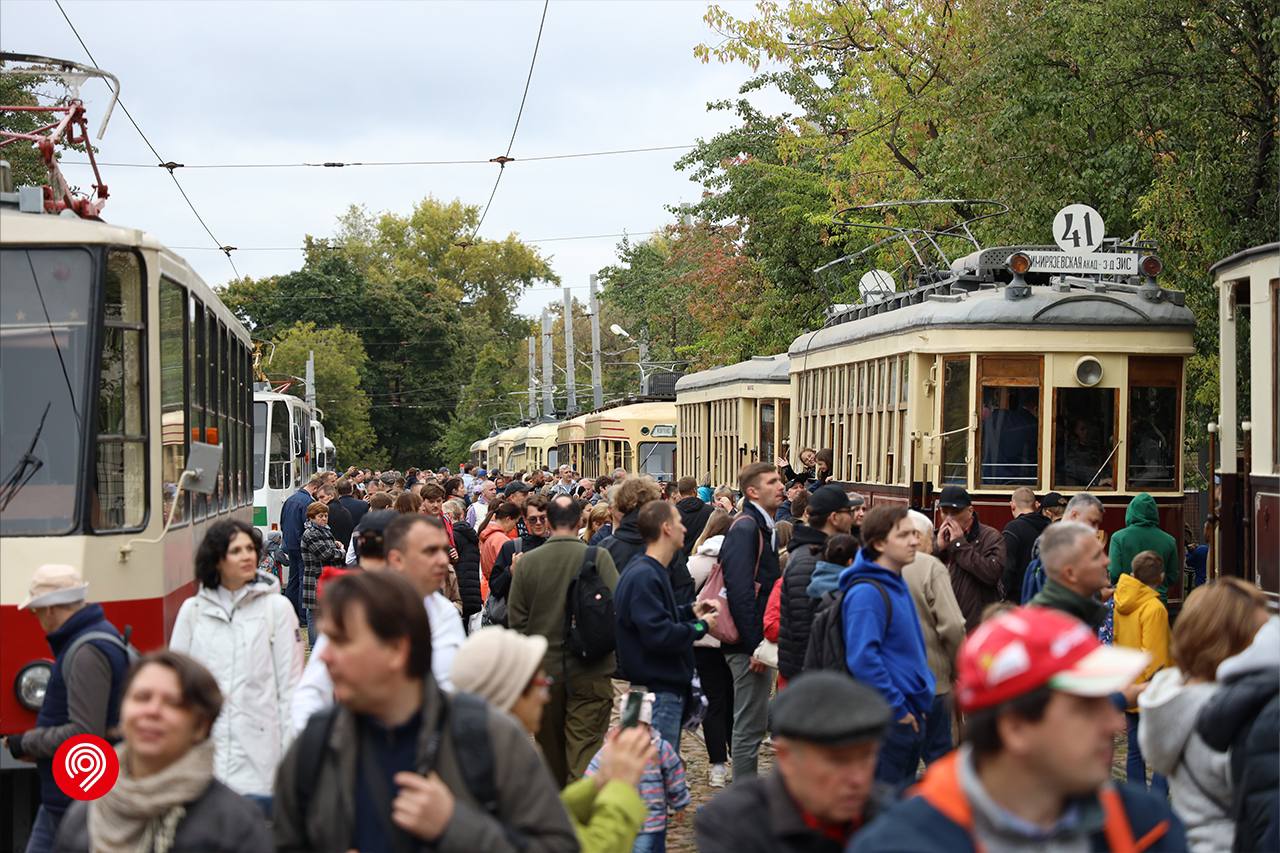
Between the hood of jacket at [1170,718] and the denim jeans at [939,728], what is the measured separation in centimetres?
264

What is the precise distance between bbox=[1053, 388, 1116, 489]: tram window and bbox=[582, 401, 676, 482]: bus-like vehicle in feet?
70.2

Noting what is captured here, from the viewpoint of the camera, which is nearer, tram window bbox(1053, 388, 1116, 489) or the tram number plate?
tram window bbox(1053, 388, 1116, 489)

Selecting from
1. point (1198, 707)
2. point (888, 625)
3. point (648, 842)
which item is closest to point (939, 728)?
point (888, 625)

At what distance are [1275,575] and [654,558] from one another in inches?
168

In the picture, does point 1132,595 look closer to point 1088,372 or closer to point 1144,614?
point 1144,614

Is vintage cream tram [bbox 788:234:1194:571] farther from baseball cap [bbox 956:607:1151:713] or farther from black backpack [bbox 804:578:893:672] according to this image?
baseball cap [bbox 956:607:1151:713]

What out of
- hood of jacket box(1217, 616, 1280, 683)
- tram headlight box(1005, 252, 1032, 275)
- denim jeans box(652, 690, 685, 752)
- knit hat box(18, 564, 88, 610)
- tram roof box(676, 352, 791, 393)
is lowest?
denim jeans box(652, 690, 685, 752)

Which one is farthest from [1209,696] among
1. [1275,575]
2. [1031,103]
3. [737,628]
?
[1031,103]

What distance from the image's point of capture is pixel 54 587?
6094 mm

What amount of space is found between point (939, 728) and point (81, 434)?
3902 mm

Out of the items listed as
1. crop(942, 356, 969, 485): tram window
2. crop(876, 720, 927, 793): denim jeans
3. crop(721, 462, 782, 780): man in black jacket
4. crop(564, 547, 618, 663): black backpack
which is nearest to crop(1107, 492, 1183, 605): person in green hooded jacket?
crop(721, 462, 782, 780): man in black jacket

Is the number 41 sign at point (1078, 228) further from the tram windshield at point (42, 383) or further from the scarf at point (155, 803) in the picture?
the scarf at point (155, 803)

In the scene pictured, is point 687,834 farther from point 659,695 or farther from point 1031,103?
point 1031,103

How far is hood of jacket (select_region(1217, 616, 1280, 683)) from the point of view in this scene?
16.5ft
